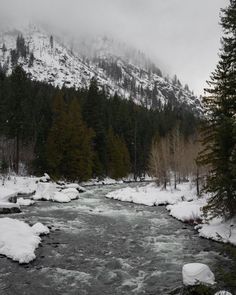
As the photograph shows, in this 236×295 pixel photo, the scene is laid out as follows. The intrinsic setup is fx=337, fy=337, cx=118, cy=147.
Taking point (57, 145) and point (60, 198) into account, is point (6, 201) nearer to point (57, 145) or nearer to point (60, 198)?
point (60, 198)

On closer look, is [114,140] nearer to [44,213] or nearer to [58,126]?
[58,126]

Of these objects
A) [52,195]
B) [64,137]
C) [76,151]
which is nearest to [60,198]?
[52,195]

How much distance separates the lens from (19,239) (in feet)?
56.5

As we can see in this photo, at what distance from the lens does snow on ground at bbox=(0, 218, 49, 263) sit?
15594mm

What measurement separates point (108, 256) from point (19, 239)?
4658 mm

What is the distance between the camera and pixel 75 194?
3822cm

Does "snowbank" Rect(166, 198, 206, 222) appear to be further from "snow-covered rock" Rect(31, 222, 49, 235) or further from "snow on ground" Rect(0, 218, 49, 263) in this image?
"snow on ground" Rect(0, 218, 49, 263)

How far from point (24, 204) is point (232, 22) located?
2253 centimetres

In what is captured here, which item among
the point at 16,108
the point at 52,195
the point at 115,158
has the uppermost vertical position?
the point at 16,108

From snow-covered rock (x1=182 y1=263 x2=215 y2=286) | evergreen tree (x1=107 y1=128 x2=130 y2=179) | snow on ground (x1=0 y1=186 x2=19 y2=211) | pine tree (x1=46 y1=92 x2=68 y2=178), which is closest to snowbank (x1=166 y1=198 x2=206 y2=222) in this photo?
snow-covered rock (x1=182 y1=263 x2=215 y2=286)

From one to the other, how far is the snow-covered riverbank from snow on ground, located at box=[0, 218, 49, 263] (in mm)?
8806

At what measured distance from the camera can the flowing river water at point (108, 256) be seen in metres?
12.9

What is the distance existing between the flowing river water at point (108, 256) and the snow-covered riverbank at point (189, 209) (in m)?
0.75

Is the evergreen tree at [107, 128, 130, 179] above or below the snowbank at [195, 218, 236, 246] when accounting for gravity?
above
